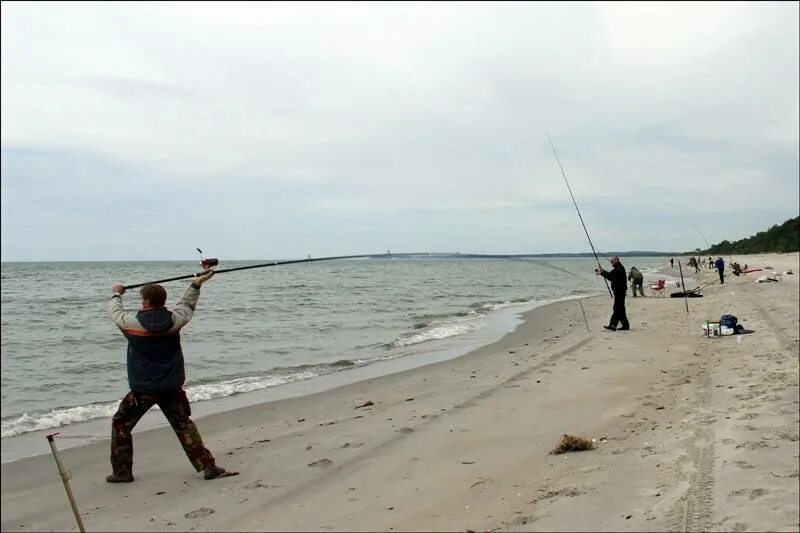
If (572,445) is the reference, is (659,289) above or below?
above

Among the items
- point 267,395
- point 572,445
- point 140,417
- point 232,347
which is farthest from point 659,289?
point 140,417

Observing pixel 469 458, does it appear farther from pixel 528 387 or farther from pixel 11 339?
pixel 11 339

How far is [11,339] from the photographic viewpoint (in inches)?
561

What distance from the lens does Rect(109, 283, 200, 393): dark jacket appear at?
17.5 ft

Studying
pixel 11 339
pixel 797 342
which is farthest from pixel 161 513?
pixel 11 339

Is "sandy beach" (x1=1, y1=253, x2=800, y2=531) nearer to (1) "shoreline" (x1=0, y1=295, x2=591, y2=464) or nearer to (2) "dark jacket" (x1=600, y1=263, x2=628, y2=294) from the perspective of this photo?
(1) "shoreline" (x1=0, y1=295, x2=591, y2=464)

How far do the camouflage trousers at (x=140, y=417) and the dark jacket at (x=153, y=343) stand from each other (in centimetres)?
11

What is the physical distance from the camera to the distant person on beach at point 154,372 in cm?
535

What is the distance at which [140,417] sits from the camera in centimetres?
563

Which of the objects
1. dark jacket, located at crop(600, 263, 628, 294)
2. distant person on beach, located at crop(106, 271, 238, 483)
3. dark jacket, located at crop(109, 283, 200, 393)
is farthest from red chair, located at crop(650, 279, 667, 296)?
dark jacket, located at crop(109, 283, 200, 393)

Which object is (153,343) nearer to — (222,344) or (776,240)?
(776,240)

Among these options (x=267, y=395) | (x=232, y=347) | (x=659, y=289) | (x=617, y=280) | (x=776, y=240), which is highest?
(x=776, y=240)

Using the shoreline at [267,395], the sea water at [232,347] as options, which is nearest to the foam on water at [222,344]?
the sea water at [232,347]

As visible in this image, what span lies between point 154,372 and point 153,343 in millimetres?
272
